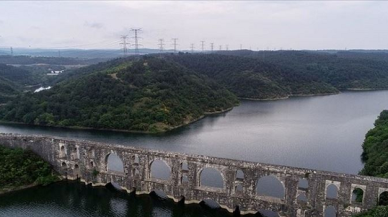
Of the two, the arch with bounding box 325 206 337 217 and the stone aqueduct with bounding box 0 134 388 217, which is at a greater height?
the stone aqueduct with bounding box 0 134 388 217

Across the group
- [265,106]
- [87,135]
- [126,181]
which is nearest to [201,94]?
[265,106]

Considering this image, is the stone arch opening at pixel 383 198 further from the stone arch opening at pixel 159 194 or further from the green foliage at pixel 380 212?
the stone arch opening at pixel 159 194

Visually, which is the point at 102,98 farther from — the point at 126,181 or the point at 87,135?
the point at 126,181

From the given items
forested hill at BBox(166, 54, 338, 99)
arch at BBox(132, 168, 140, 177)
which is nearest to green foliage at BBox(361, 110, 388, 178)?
arch at BBox(132, 168, 140, 177)

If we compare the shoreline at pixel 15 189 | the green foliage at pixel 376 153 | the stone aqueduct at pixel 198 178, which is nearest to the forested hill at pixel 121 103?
the stone aqueduct at pixel 198 178

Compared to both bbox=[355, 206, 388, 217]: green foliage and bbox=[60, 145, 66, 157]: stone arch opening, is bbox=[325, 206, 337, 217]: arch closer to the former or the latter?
bbox=[355, 206, 388, 217]: green foliage

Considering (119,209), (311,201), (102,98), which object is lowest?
(119,209)

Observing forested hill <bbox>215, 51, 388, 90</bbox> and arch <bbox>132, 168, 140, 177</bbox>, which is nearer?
arch <bbox>132, 168, 140, 177</bbox>
